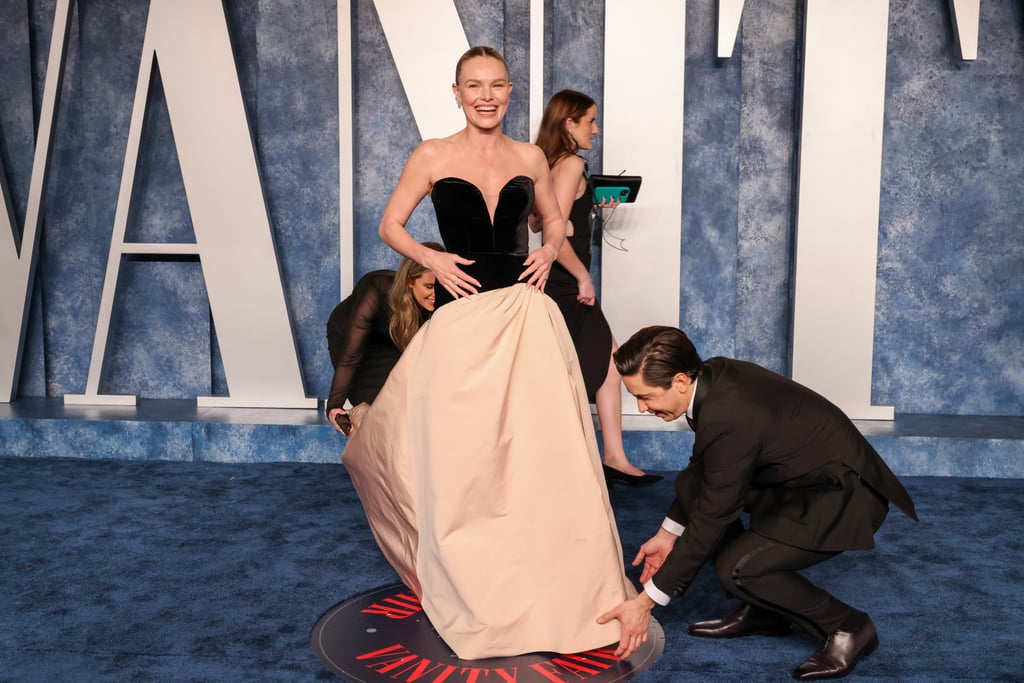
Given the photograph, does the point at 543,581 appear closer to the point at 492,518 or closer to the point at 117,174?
the point at 492,518

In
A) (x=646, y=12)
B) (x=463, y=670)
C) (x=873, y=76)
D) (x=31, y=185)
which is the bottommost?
(x=463, y=670)

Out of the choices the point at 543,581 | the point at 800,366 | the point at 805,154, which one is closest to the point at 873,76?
the point at 805,154

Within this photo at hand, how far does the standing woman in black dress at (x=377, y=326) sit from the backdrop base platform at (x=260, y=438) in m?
0.77

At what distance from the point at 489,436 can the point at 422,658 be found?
Answer: 1.93 ft

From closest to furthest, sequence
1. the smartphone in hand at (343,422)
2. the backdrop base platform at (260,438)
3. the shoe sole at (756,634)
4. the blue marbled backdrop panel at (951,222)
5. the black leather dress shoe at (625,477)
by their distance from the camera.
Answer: the shoe sole at (756,634) < the smartphone in hand at (343,422) < the black leather dress shoe at (625,477) < the backdrop base platform at (260,438) < the blue marbled backdrop panel at (951,222)

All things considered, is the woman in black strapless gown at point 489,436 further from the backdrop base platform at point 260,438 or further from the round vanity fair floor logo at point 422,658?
the backdrop base platform at point 260,438

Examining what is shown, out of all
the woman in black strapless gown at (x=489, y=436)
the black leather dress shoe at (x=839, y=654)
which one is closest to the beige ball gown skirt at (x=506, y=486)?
the woman in black strapless gown at (x=489, y=436)

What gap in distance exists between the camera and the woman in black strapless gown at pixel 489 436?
7.92 feet

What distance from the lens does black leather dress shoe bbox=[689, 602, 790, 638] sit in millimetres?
2572

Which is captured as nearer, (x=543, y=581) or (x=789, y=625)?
(x=543, y=581)

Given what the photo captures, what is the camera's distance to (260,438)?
4.43 metres

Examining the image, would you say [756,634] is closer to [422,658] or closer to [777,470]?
[777,470]

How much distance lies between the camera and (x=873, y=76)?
4.48 metres

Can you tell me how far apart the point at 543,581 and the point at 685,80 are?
3.06 m
